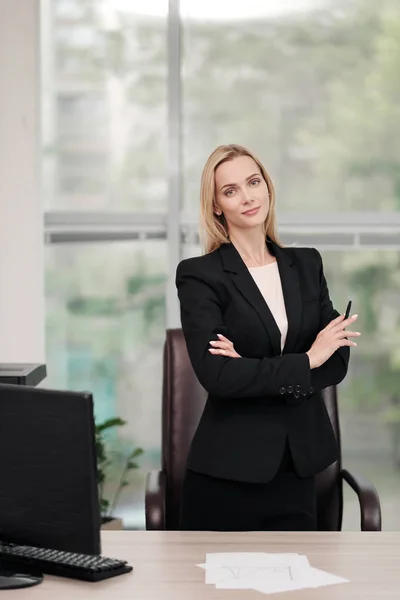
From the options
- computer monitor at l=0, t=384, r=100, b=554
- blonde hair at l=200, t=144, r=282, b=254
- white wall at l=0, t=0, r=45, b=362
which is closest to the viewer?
computer monitor at l=0, t=384, r=100, b=554

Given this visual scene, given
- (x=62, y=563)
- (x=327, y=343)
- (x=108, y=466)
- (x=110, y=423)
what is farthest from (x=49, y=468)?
(x=108, y=466)

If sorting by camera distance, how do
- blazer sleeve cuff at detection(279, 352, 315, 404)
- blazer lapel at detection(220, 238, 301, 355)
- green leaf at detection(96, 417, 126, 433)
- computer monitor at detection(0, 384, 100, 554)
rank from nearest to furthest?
computer monitor at detection(0, 384, 100, 554) → blazer sleeve cuff at detection(279, 352, 315, 404) → blazer lapel at detection(220, 238, 301, 355) → green leaf at detection(96, 417, 126, 433)

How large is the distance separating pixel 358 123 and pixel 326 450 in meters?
2.25

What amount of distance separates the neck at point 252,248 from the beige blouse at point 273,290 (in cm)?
3

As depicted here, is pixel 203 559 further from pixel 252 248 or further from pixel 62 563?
pixel 252 248

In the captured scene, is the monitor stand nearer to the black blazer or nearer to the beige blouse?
the black blazer

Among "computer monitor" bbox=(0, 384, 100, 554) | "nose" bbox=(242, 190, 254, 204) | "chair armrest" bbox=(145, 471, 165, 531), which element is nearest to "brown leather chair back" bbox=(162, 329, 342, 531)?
"chair armrest" bbox=(145, 471, 165, 531)

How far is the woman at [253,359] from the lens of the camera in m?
2.56

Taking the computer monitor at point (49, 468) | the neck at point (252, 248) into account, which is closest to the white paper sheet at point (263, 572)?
the computer monitor at point (49, 468)

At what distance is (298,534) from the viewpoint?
2305 mm

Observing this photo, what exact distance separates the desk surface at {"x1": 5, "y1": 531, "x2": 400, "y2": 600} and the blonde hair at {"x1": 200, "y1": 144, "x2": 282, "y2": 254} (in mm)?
934

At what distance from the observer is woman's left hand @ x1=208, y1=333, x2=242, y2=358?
2604mm

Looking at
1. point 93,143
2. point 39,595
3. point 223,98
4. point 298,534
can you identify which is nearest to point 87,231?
point 93,143

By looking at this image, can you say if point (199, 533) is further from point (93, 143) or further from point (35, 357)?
point (93, 143)
